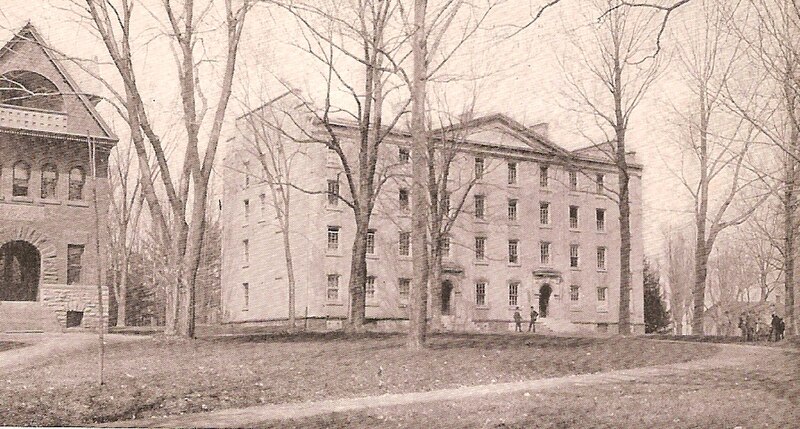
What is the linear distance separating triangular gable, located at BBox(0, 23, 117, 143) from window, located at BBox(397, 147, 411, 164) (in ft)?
8.79

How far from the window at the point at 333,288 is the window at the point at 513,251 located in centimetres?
147

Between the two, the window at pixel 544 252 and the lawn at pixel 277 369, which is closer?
the lawn at pixel 277 369

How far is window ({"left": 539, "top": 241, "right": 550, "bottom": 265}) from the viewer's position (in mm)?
6967

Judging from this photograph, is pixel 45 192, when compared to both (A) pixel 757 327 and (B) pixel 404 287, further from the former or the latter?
(A) pixel 757 327

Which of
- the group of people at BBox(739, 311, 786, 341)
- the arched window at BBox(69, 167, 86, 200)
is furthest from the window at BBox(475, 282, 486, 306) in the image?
the arched window at BBox(69, 167, 86, 200)

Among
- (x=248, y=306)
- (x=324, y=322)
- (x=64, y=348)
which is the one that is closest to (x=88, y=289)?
(x=64, y=348)

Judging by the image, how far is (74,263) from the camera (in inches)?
246

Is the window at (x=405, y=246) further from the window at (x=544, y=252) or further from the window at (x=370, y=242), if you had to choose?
the window at (x=544, y=252)

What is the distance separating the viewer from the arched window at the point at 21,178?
6043 millimetres

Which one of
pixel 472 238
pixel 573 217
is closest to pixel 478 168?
pixel 472 238

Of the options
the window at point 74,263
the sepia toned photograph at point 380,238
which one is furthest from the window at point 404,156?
the window at point 74,263

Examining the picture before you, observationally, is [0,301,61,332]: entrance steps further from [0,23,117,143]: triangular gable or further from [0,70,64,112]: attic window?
[0,70,64,112]: attic window

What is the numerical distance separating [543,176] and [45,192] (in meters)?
3.92

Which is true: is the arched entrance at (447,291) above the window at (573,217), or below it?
below
